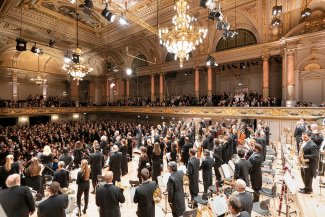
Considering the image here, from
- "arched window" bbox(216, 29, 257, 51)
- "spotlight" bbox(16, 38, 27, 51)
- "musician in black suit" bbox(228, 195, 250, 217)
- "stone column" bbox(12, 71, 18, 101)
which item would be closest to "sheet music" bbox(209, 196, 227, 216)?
"musician in black suit" bbox(228, 195, 250, 217)

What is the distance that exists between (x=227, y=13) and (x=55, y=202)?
1556 cm

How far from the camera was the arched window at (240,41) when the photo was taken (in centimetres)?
1576

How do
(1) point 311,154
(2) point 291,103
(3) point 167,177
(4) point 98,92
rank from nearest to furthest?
(3) point 167,177 → (1) point 311,154 → (2) point 291,103 → (4) point 98,92

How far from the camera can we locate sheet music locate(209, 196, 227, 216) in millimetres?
3722

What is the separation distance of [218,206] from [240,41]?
14845 millimetres

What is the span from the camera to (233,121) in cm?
1528

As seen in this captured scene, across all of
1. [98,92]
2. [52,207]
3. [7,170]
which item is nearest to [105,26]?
[98,92]

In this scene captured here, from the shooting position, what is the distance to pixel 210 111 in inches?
637

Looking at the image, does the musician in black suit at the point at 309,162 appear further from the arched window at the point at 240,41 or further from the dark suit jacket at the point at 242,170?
the arched window at the point at 240,41

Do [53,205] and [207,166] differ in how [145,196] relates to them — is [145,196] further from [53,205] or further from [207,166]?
[207,166]

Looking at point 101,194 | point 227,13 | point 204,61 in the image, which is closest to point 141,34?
point 204,61

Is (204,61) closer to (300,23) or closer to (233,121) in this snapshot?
(233,121)

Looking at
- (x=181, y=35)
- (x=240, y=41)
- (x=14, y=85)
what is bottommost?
(x=14, y=85)

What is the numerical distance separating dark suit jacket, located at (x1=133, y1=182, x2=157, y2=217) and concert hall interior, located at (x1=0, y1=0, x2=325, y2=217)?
21 mm
